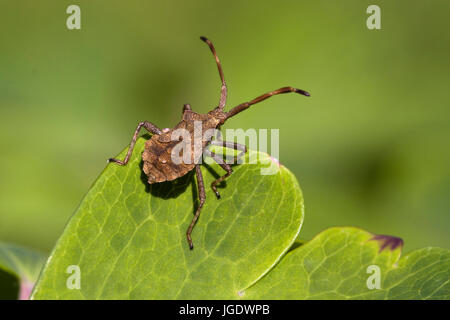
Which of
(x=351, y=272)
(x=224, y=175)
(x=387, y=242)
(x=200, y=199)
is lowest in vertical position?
(x=351, y=272)

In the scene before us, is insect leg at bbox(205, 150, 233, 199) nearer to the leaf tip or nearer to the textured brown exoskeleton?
the textured brown exoskeleton

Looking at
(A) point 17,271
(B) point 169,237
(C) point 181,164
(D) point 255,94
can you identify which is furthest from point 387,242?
(D) point 255,94

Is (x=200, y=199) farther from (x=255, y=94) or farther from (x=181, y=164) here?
(x=255, y=94)

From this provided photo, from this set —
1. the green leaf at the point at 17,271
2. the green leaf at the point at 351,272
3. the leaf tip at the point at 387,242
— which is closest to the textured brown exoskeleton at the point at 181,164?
the green leaf at the point at 351,272

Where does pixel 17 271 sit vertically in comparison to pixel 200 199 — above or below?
below

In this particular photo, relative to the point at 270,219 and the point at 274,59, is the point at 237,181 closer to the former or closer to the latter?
the point at 270,219

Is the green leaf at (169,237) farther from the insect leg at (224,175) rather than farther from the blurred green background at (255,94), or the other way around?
the blurred green background at (255,94)
